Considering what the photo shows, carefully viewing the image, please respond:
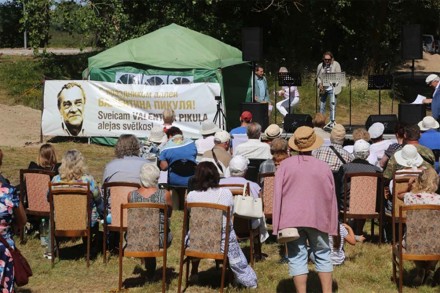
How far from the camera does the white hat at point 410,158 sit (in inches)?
310

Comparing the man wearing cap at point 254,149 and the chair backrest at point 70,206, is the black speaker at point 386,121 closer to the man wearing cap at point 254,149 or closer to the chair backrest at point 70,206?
the man wearing cap at point 254,149

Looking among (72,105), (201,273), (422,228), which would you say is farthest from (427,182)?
(72,105)

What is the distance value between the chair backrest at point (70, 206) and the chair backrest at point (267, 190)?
1733 mm

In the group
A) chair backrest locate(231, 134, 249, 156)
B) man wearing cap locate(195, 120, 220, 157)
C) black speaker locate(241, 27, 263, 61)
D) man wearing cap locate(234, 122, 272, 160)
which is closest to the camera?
man wearing cap locate(234, 122, 272, 160)

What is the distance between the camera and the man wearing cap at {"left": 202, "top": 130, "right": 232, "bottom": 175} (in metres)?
9.02

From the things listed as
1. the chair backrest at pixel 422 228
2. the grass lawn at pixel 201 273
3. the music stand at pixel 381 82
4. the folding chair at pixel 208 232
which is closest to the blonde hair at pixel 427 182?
the chair backrest at pixel 422 228

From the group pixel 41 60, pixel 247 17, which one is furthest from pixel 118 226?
pixel 247 17

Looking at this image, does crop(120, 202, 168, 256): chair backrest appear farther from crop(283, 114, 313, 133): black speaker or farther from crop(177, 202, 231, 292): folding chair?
crop(283, 114, 313, 133): black speaker

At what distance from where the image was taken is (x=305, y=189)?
594 cm

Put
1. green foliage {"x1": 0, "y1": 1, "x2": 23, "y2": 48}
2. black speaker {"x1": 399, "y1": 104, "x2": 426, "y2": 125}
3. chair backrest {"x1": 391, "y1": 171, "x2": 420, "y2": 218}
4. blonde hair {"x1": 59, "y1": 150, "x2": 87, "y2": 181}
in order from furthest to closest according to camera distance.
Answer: green foliage {"x1": 0, "y1": 1, "x2": 23, "y2": 48} < black speaker {"x1": 399, "y1": 104, "x2": 426, "y2": 125} < chair backrest {"x1": 391, "y1": 171, "x2": 420, "y2": 218} < blonde hair {"x1": 59, "y1": 150, "x2": 87, "y2": 181}

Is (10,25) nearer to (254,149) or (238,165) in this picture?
(254,149)

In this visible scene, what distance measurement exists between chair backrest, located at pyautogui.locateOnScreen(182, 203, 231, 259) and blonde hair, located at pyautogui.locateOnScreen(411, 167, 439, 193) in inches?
69.3

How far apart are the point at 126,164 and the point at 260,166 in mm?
1404

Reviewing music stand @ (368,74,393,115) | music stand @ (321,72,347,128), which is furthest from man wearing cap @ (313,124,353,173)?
music stand @ (321,72,347,128)
